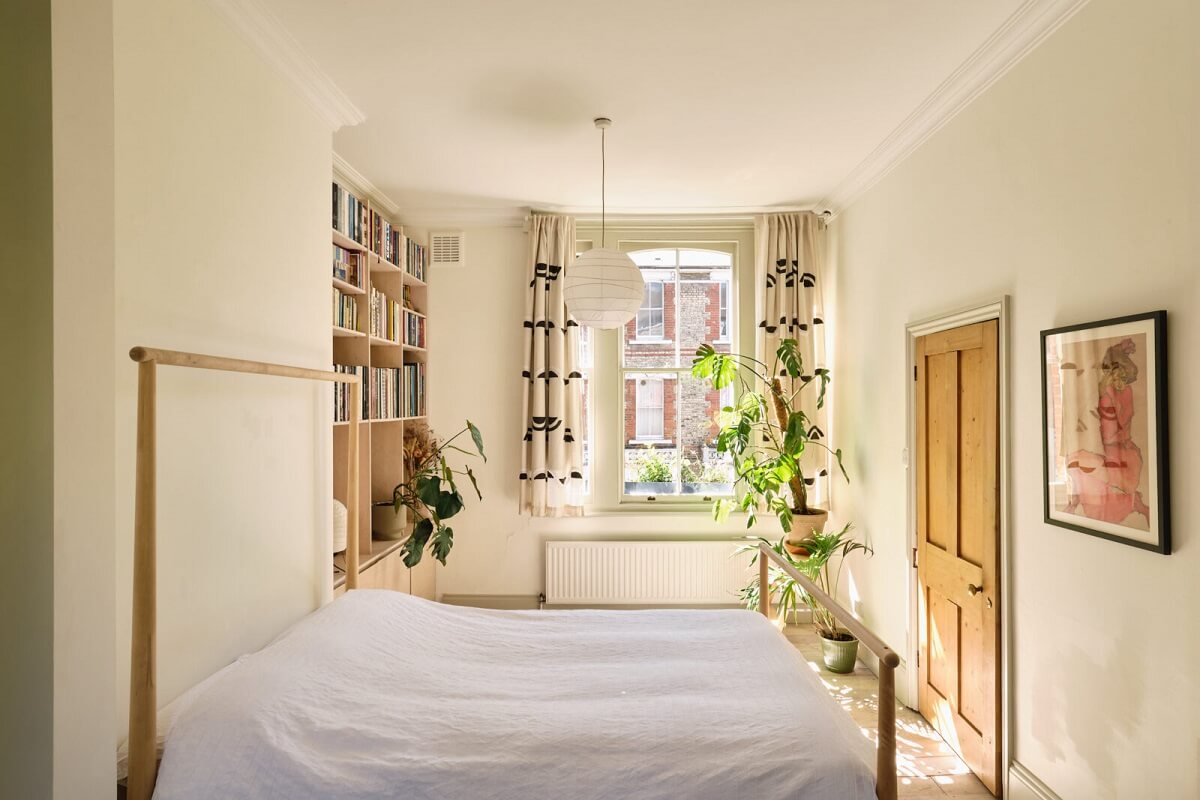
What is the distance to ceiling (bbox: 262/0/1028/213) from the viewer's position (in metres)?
2.26

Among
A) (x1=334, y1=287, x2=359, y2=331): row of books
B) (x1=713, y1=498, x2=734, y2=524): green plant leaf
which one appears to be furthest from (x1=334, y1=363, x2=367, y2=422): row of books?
(x1=713, y1=498, x2=734, y2=524): green plant leaf

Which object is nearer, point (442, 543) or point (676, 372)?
point (442, 543)

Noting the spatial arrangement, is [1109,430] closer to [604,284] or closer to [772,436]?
[604,284]

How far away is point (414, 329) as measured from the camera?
4.39 metres

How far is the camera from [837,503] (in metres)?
4.41

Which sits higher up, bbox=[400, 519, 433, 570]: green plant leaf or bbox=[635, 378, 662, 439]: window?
bbox=[635, 378, 662, 439]: window

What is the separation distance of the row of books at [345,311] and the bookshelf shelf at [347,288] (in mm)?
21

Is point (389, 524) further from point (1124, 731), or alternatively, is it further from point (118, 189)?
point (1124, 731)

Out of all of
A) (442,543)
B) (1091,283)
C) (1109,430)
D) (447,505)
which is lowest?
(442,543)

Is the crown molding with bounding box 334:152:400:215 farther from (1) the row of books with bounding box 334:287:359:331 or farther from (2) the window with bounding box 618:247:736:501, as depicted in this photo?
(2) the window with bounding box 618:247:736:501

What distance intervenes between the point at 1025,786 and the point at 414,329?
3884mm

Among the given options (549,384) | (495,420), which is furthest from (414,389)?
(549,384)

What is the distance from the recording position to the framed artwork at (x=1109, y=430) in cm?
176

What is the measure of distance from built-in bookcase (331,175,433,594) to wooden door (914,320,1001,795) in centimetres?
272
